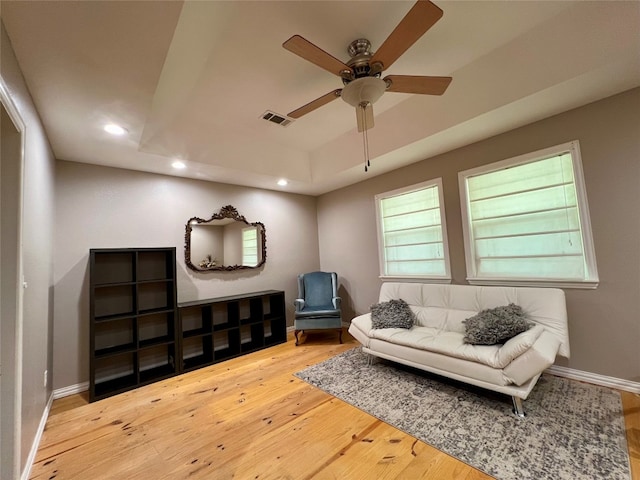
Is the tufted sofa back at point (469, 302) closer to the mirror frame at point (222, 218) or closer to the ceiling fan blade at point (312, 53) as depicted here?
the mirror frame at point (222, 218)

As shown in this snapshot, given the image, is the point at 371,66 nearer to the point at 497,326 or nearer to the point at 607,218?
the point at 497,326

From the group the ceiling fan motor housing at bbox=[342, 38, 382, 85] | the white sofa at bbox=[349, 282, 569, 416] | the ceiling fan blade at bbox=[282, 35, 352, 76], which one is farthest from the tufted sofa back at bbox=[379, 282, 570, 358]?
the ceiling fan blade at bbox=[282, 35, 352, 76]

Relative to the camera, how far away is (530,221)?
8.98 feet

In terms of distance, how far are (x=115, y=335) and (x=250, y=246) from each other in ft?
6.44

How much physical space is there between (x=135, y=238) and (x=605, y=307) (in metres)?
4.80

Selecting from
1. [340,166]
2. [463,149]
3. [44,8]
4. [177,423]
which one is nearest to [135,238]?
[177,423]

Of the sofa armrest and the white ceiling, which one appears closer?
the white ceiling

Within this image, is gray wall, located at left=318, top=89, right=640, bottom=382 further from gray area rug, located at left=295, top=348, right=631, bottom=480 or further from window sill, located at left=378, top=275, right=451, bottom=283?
window sill, located at left=378, top=275, right=451, bottom=283

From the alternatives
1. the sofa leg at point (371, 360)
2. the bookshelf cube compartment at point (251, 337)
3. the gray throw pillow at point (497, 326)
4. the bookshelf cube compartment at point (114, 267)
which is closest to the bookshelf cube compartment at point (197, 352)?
the bookshelf cube compartment at point (251, 337)

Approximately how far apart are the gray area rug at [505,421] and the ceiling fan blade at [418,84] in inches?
96.0

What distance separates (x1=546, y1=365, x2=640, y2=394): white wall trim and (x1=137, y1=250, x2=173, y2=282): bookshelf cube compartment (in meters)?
4.19

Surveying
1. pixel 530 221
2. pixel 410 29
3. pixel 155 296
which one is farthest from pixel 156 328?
pixel 530 221

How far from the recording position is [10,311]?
4.69 ft

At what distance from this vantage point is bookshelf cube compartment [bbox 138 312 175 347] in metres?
3.10
